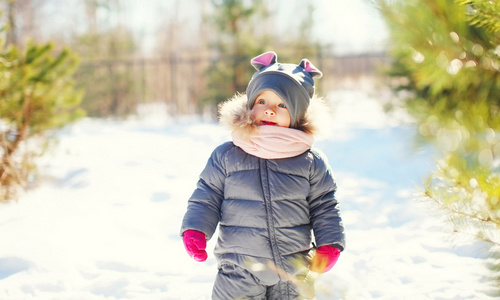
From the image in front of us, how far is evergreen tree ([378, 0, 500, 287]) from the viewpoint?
46.9 inches

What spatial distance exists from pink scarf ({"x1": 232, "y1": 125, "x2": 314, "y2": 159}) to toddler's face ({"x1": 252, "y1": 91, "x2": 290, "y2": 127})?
5 centimetres

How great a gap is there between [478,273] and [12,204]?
12.5 ft

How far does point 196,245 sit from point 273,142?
0.54m

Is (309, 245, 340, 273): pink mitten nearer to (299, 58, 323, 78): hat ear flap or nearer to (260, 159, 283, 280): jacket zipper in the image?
(260, 159, 283, 280): jacket zipper

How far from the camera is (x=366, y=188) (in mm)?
5074

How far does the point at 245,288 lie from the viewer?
1.91m

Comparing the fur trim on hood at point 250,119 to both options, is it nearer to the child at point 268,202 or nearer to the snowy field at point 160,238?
the child at point 268,202

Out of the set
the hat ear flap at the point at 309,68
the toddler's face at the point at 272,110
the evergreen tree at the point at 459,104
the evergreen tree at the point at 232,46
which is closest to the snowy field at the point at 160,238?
the evergreen tree at the point at 459,104

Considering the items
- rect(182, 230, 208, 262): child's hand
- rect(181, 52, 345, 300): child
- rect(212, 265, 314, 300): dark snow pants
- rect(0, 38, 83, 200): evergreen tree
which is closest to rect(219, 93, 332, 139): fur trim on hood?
rect(181, 52, 345, 300): child

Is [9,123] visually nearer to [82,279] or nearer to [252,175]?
[82,279]

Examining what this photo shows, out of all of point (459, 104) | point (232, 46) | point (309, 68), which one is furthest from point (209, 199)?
point (232, 46)

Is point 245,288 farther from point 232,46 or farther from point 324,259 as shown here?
point 232,46

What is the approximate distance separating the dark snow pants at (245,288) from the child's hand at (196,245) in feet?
0.49

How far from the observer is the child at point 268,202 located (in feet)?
6.24
